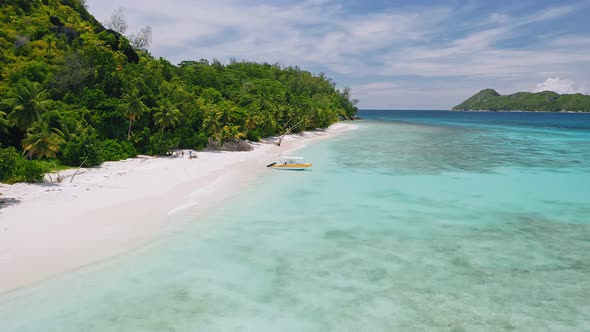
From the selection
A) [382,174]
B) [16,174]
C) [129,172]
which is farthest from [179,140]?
[382,174]

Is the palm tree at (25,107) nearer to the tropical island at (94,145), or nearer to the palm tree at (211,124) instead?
the tropical island at (94,145)

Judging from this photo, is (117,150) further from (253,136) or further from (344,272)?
(344,272)

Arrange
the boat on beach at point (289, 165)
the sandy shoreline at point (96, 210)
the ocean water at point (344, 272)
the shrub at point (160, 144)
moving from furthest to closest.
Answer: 1. the shrub at point (160, 144)
2. the boat on beach at point (289, 165)
3. the sandy shoreline at point (96, 210)
4. the ocean water at point (344, 272)

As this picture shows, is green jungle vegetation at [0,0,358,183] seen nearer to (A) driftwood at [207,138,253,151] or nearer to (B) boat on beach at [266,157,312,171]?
(A) driftwood at [207,138,253,151]

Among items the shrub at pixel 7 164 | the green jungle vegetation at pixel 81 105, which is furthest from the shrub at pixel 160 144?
the shrub at pixel 7 164

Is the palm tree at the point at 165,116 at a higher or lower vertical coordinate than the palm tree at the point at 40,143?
higher
